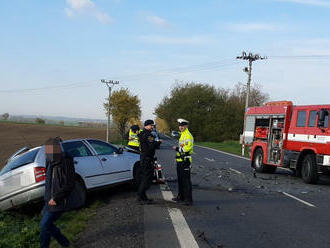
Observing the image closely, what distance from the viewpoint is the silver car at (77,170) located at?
7.36m

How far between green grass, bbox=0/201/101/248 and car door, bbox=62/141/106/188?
1.71ft

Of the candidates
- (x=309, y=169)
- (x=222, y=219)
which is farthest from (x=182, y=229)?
(x=309, y=169)

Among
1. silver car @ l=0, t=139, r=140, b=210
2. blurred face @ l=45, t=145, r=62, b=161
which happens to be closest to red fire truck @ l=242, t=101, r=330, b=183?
silver car @ l=0, t=139, r=140, b=210

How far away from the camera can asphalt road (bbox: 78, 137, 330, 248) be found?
227 inches

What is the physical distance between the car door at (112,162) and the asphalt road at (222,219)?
1.56ft

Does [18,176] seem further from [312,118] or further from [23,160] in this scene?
[312,118]

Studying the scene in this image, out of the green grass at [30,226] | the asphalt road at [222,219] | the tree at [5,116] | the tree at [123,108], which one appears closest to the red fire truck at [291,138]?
the asphalt road at [222,219]

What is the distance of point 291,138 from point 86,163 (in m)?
Result: 8.43

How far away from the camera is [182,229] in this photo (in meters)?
6.27

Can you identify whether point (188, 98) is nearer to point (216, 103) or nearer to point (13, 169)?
point (216, 103)

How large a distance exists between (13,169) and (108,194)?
2.67 metres

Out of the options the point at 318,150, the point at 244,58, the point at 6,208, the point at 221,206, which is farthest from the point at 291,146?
the point at 244,58

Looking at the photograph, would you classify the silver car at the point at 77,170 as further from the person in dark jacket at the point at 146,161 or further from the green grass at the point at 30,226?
the person in dark jacket at the point at 146,161

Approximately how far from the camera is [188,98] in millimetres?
66500
